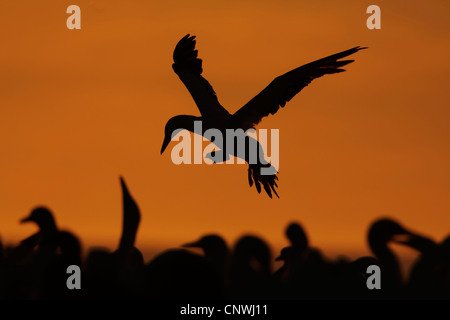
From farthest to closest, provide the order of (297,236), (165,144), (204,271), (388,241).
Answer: (297,236) → (165,144) → (388,241) → (204,271)

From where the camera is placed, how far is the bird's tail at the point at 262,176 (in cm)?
1341

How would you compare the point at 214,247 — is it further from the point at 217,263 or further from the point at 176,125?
the point at 176,125

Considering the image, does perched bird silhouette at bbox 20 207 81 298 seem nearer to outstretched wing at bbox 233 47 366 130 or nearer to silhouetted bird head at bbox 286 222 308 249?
outstretched wing at bbox 233 47 366 130

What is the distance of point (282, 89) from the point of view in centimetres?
1268

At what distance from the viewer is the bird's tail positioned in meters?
13.4

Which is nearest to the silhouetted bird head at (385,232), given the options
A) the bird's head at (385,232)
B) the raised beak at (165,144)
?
the bird's head at (385,232)

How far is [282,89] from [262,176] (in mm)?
1362

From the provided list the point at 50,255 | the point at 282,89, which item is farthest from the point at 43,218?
the point at 282,89

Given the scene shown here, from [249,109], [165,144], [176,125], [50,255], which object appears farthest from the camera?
[165,144]

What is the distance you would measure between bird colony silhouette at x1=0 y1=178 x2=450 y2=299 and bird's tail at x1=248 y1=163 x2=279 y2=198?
75cm

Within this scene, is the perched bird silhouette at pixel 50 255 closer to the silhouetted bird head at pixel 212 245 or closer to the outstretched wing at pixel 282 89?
the silhouetted bird head at pixel 212 245

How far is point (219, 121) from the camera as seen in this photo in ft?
45.3
